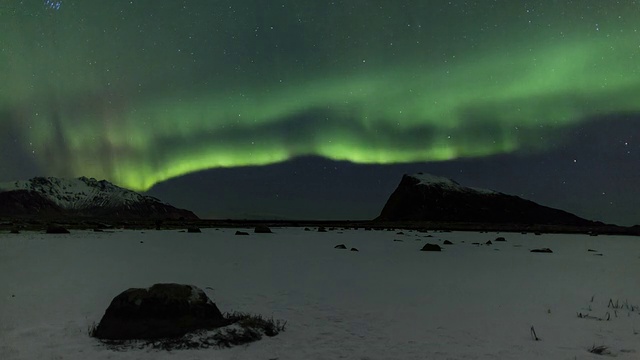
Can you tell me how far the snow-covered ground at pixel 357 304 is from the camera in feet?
27.7

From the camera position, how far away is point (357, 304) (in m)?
13.0

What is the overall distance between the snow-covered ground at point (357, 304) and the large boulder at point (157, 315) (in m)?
0.56

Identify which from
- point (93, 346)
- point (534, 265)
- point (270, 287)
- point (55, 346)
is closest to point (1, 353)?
point (55, 346)

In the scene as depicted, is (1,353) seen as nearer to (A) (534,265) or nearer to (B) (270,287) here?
(B) (270,287)

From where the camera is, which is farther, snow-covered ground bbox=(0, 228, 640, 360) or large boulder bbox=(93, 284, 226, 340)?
large boulder bbox=(93, 284, 226, 340)

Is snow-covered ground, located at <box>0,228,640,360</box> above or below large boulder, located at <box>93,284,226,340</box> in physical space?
below

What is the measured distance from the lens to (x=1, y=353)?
8008mm

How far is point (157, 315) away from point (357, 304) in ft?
19.2

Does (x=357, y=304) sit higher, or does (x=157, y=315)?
(x=157, y=315)

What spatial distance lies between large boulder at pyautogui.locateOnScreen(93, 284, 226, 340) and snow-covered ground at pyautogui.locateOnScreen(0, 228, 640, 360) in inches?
22.0

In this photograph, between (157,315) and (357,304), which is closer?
(157,315)

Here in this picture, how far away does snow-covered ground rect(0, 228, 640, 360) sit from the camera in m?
8.45

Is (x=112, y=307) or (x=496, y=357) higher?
(x=112, y=307)

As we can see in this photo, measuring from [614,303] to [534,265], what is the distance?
11583 millimetres
